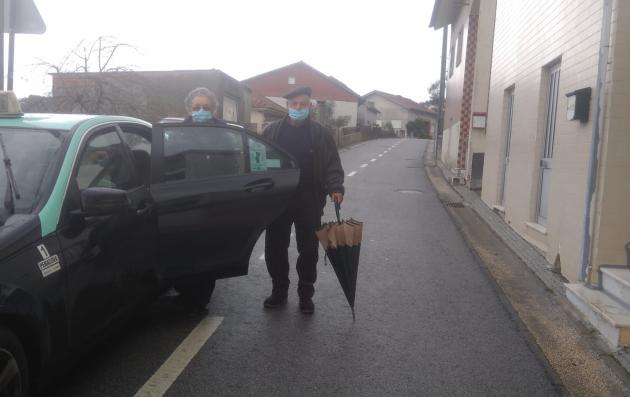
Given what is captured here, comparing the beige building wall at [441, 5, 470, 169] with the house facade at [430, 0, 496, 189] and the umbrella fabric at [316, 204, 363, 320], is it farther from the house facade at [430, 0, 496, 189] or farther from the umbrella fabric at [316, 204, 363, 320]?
the umbrella fabric at [316, 204, 363, 320]

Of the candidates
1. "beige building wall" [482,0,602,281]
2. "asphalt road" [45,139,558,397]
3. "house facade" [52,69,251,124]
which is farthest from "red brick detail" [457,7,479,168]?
"asphalt road" [45,139,558,397]

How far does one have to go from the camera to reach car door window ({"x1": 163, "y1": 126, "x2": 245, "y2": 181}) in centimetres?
430

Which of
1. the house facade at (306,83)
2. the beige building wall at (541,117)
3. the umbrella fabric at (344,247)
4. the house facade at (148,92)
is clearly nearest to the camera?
the umbrella fabric at (344,247)

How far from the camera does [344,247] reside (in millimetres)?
4664

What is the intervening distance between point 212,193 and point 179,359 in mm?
1142

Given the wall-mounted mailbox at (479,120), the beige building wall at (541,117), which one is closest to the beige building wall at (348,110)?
the wall-mounted mailbox at (479,120)

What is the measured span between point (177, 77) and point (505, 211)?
16.3 m

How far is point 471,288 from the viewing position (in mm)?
5957

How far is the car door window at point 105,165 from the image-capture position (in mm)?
3596

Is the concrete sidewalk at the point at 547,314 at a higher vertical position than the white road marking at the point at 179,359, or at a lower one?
higher

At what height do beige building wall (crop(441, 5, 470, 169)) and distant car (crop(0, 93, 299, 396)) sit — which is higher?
beige building wall (crop(441, 5, 470, 169))

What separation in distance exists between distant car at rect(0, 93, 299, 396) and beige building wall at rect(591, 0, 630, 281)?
2.76 metres

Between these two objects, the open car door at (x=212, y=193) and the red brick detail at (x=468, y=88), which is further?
the red brick detail at (x=468, y=88)

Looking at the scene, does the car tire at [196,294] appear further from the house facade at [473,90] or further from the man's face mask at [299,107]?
the house facade at [473,90]
